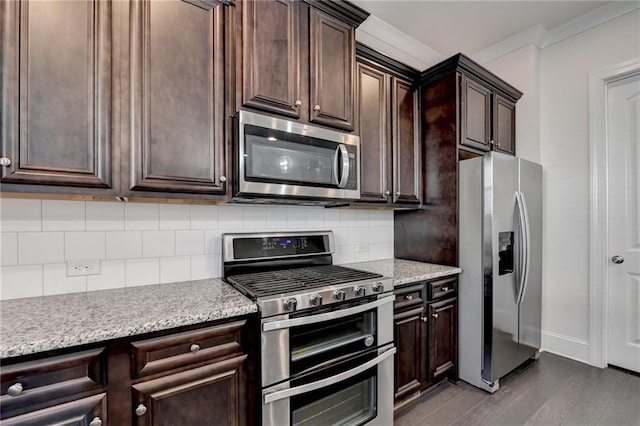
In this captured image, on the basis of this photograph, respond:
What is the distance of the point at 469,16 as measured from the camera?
2.72m

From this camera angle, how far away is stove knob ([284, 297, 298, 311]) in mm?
1406

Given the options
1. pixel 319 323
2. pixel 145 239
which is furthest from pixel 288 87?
pixel 319 323

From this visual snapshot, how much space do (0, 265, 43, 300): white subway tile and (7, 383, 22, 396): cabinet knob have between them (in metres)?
0.66

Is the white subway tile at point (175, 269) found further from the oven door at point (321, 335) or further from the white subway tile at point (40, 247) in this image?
the oven door at point (321, 335)

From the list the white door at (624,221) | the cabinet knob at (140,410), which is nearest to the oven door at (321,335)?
the cabinet knob at (140,410)

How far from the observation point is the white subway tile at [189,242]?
1.82 m

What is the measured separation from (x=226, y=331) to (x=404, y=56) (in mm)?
2987

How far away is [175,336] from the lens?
47.3 inches

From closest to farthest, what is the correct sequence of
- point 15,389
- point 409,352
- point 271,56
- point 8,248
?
point 15,389 → point 8,248 → point 271,56 → point 409,352

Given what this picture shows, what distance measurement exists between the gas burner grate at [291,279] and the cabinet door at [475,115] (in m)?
1.46

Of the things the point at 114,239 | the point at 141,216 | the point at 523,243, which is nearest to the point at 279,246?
the point at 141,216

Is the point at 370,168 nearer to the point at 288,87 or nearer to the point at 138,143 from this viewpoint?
the point at 288,87

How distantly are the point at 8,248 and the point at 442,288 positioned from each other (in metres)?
2.52

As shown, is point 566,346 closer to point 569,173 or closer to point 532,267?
point 532,267
